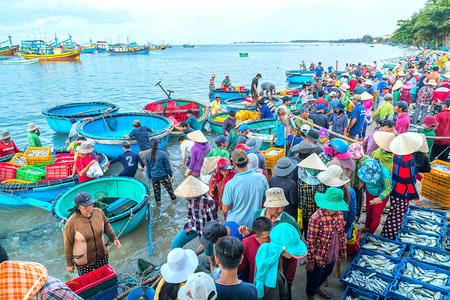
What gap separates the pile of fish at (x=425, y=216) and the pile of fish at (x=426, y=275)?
1556 millimetres

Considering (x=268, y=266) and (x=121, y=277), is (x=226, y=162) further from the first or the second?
(x=121, y=277)

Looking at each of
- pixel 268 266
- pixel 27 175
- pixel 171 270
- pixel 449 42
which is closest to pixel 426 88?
pixel 268 266

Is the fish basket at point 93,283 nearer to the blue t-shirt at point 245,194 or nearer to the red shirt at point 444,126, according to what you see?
the blue t-shirt at point 245,194

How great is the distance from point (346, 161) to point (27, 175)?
8.54m

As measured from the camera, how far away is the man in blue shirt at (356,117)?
9.14 meters

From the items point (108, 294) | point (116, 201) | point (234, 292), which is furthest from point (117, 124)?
point (234, 292)

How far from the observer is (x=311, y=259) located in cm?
371

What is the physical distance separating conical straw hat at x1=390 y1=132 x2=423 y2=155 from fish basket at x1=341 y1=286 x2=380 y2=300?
230 cm

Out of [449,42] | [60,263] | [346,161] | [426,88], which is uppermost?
[449,42]

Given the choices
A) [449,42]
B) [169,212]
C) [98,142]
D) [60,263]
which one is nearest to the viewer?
[60,263]

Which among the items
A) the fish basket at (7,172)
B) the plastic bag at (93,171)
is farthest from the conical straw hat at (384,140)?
the fish basket at (7,172)

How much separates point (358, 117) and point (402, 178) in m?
5.01

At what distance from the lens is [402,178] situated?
476 cm

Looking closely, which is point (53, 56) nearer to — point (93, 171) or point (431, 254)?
point (93, 171)
